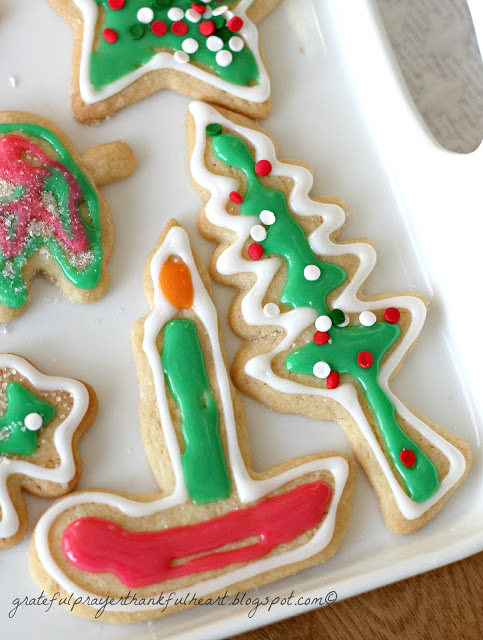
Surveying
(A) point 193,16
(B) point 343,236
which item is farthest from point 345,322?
(A) point 193,16

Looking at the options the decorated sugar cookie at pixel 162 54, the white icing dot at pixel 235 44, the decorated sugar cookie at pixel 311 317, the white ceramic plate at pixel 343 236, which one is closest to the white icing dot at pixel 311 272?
the decorated sugar cookie at pixel 311 317

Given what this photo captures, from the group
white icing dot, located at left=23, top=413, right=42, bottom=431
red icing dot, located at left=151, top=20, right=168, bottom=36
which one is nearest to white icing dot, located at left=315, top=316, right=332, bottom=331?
white icing dot, located at left=23, top=413, right=42, bottom=431

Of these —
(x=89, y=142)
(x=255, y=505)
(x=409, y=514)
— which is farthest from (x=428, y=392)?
(x=89, y=142)

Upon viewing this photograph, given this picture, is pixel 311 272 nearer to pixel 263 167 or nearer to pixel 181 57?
A: pixel 263 167

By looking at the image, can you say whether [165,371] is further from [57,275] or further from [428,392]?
[428,392]

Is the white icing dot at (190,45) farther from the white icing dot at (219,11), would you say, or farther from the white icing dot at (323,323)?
the white icing dot at (323,323)

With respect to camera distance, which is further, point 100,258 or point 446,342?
point 446,342
